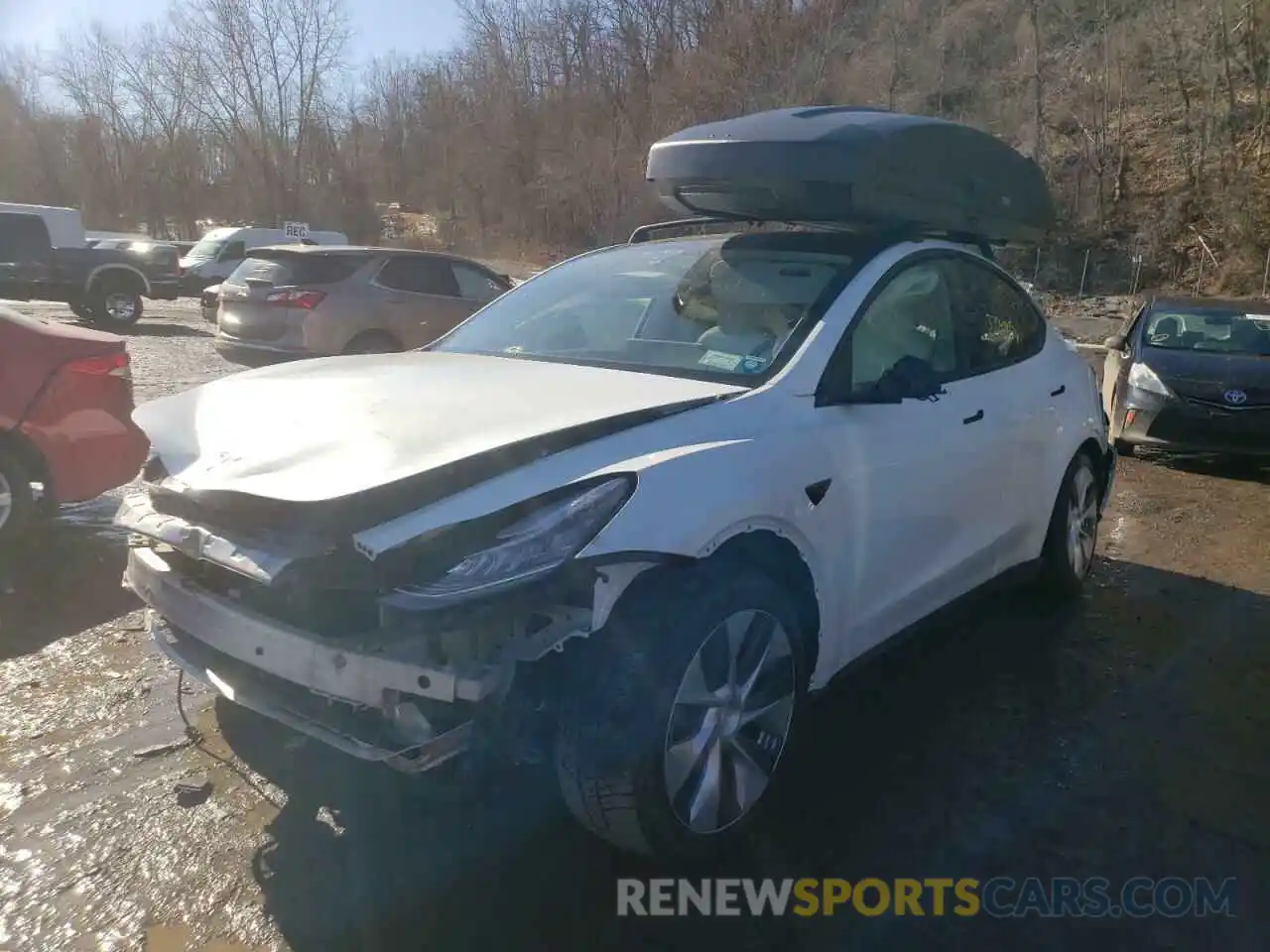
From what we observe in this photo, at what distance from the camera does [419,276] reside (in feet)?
37.9

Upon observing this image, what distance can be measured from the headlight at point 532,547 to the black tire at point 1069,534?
309cm

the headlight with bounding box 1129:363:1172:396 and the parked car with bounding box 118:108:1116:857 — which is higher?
the parked car with bounding box 118:108:1116:857

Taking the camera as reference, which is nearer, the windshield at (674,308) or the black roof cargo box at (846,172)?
the windshield at (674,308)

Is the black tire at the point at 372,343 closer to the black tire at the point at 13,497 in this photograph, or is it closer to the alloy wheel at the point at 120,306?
the black tire at the point at 13,497

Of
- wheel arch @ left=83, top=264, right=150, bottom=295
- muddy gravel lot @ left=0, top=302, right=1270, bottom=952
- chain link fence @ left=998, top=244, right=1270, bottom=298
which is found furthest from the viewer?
chain link fence @ left=998, top=244, right=1270, bottom=298

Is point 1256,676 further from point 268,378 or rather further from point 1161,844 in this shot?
point 268,378

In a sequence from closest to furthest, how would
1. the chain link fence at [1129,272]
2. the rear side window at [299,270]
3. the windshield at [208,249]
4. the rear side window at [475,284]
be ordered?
the rear side window at [299,270] → the rear side window at [475,284] → the chain link fence at [1129,272] → the windshield at [208,249]

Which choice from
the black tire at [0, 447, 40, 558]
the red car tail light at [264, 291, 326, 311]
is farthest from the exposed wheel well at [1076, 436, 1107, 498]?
the red car tail light at [264, 291, 326, 311]

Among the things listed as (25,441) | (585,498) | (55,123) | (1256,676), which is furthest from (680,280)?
(55,123)

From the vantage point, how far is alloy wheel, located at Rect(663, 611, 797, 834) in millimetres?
2777

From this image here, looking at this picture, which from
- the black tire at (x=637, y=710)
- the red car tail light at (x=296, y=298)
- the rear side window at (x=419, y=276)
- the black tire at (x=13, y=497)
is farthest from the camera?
the rear side window at (x=419, y=276)

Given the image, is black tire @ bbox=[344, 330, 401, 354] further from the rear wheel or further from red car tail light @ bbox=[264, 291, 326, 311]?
the rear wheel

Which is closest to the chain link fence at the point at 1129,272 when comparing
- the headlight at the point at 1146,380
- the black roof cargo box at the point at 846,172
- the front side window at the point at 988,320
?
the headlight at the point at 1146,380

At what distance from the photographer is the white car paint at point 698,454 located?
2.66 meters
